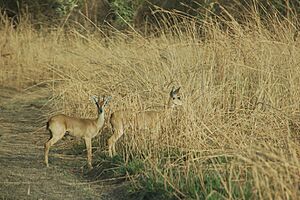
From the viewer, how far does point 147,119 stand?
8.65m

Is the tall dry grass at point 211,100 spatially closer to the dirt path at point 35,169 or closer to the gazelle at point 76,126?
the gazelle at point 76,126

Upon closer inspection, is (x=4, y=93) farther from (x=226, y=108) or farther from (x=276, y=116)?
(x=276, y=116)

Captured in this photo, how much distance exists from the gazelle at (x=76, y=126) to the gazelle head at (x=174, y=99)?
889 mm

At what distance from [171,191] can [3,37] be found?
1247cm

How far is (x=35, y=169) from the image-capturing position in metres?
8.62

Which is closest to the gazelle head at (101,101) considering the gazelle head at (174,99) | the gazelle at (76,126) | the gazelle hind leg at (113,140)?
the gazelle at (76,126)

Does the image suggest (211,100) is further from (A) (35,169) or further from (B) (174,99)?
(A) (35,169)

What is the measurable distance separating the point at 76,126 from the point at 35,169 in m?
0.93

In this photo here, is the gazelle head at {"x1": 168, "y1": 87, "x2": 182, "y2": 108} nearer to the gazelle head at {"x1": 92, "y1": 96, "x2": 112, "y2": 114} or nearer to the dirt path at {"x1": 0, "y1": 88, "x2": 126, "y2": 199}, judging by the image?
the gazelle head at {"x1": 92, "y1": 96, "x2": 112, "y2": 114}

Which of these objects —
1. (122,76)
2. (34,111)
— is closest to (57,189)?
(122,76)

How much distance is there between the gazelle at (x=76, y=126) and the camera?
9180 mm

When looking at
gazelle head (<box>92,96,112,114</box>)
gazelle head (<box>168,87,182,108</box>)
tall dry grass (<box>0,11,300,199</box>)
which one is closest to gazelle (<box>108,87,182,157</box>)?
gazelle head (<box>168,87,182,108</box>)

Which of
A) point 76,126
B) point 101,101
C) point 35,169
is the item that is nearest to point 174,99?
point 101,101

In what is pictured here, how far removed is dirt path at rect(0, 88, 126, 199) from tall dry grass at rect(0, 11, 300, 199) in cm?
54
